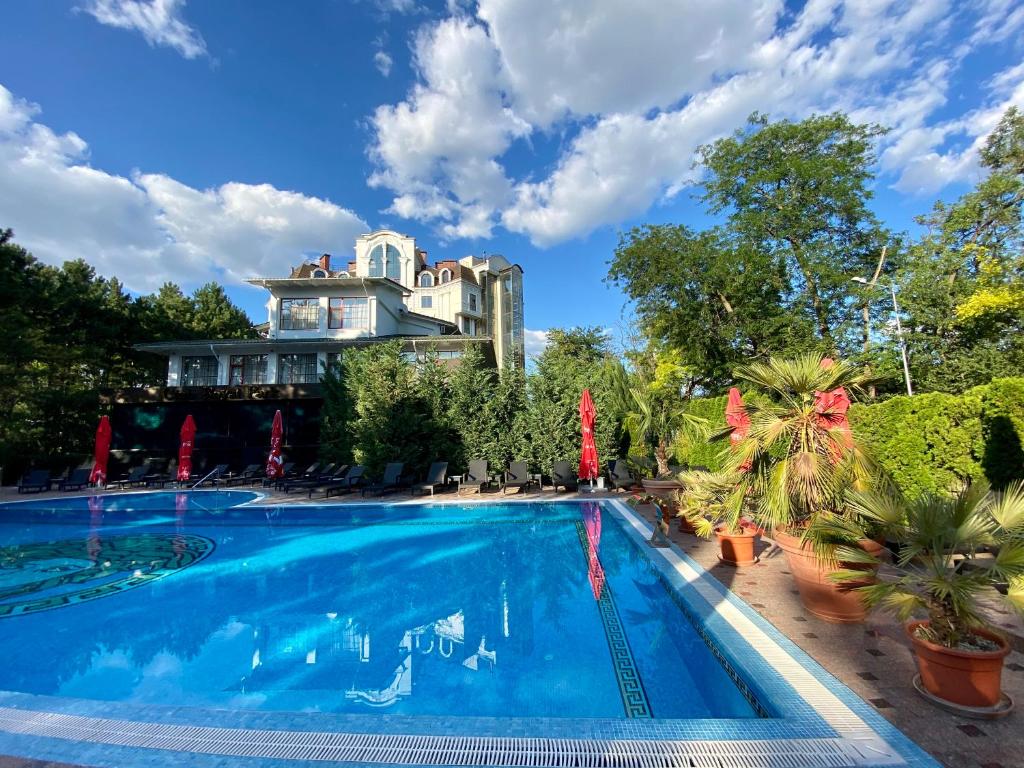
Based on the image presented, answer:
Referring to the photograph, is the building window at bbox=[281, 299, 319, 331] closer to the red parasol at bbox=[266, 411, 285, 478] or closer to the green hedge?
the red parasol at bbox=[266, 411, 285, 478]

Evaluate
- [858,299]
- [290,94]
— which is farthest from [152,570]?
[858,299]

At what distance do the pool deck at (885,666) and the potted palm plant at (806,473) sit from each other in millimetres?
343

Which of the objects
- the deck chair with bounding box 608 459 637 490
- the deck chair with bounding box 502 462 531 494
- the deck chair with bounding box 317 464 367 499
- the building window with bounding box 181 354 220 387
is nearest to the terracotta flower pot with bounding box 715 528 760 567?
the deck chair with bounding box 608 459 637 490

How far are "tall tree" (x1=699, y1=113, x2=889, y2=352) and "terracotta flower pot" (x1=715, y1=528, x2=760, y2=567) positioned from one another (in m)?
19.7

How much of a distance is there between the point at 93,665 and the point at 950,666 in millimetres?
7483

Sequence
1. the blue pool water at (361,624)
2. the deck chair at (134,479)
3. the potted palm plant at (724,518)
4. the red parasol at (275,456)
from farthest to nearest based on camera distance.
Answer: the deck chair at (134,479) → the red parasol at (275,456) → the potted palm plant at (724,518) → the blue pool water at (361,624)

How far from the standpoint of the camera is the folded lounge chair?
15186 millimetres

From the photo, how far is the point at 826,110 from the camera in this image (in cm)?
2419

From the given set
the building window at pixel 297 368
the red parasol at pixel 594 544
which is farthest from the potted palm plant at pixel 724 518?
the building window at pixel 297 368

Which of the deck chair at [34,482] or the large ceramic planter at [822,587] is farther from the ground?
the deck chair at [34,482]

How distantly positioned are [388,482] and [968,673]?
46.1 feet

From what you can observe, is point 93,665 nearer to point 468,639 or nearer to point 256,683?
point 256,683

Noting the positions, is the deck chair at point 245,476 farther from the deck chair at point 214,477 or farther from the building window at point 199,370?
the building window at point 199,370

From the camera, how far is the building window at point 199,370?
80.8 ft
